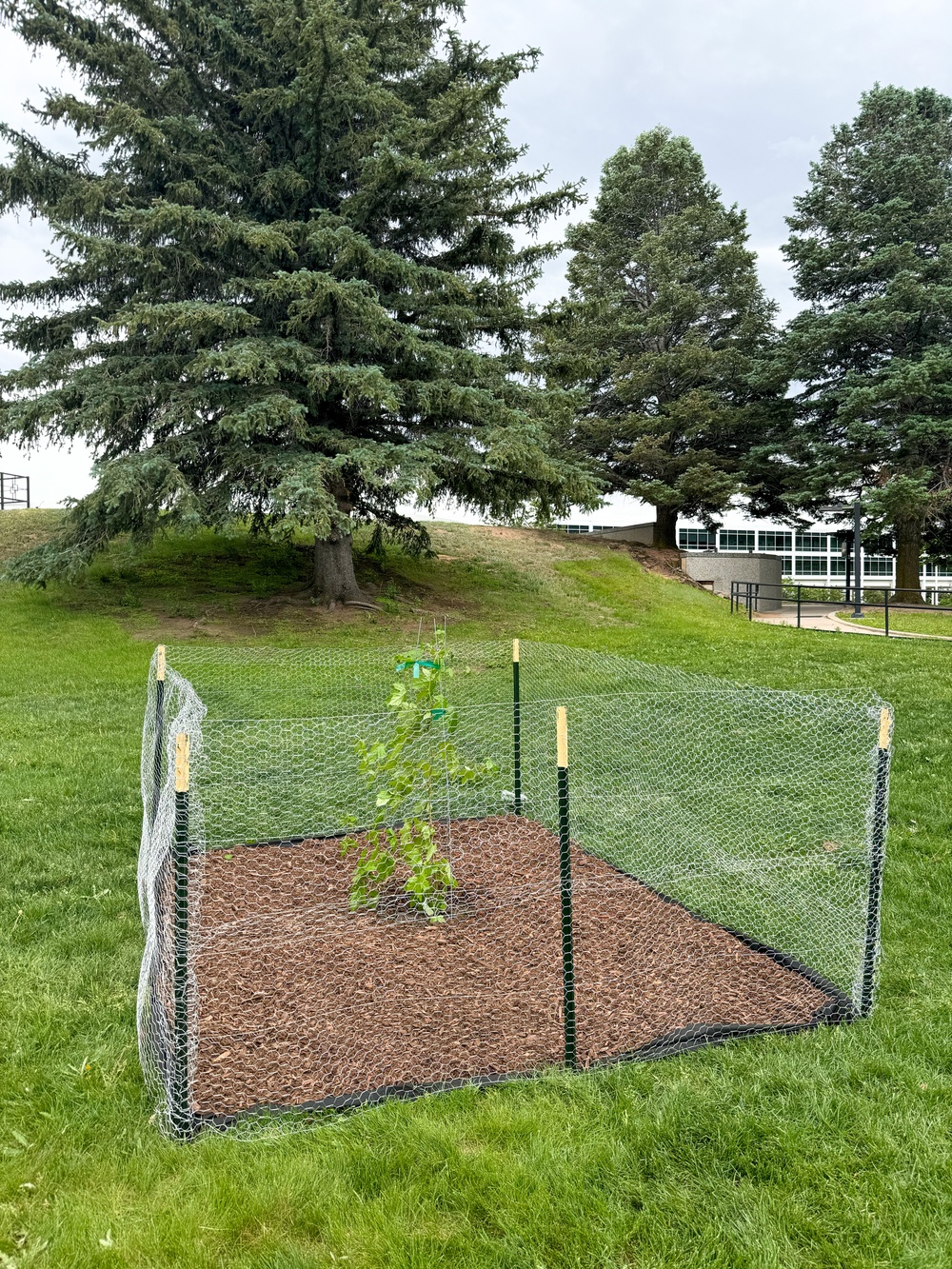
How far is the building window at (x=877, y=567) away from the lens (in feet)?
117

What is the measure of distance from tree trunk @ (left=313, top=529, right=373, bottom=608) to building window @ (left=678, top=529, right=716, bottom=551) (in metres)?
21.6

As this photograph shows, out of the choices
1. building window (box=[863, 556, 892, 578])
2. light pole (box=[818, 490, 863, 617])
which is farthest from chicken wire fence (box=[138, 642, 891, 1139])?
A: building window (box=[863, 556, 892, 578])

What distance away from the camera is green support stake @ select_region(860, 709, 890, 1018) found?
3377mm

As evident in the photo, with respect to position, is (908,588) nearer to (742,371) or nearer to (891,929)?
(742,371)

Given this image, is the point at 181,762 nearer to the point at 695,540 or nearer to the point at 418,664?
the point at 418,664

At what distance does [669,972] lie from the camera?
141 inches

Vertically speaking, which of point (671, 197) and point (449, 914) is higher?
point (671, 197)

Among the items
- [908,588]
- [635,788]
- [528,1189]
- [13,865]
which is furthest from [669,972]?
[908,588]

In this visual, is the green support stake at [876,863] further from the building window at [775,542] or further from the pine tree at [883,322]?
the building window at [775,542]

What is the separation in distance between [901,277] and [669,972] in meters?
22.7

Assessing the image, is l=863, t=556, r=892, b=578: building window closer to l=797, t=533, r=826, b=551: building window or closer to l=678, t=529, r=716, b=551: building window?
l=797, t=533, r=826, b=551: building window

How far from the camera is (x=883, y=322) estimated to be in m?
21.4

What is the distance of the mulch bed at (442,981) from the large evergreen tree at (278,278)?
9.09m

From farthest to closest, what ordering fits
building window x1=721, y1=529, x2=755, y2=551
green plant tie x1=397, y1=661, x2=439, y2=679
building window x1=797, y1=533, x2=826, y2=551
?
1. building window x1=721, y1=529, x2=755, y2=551
2. building window x1=797, y1=533, x2=826, y2=551
3. green plant tie x1=397, y1=661, x2=439, y2=679
